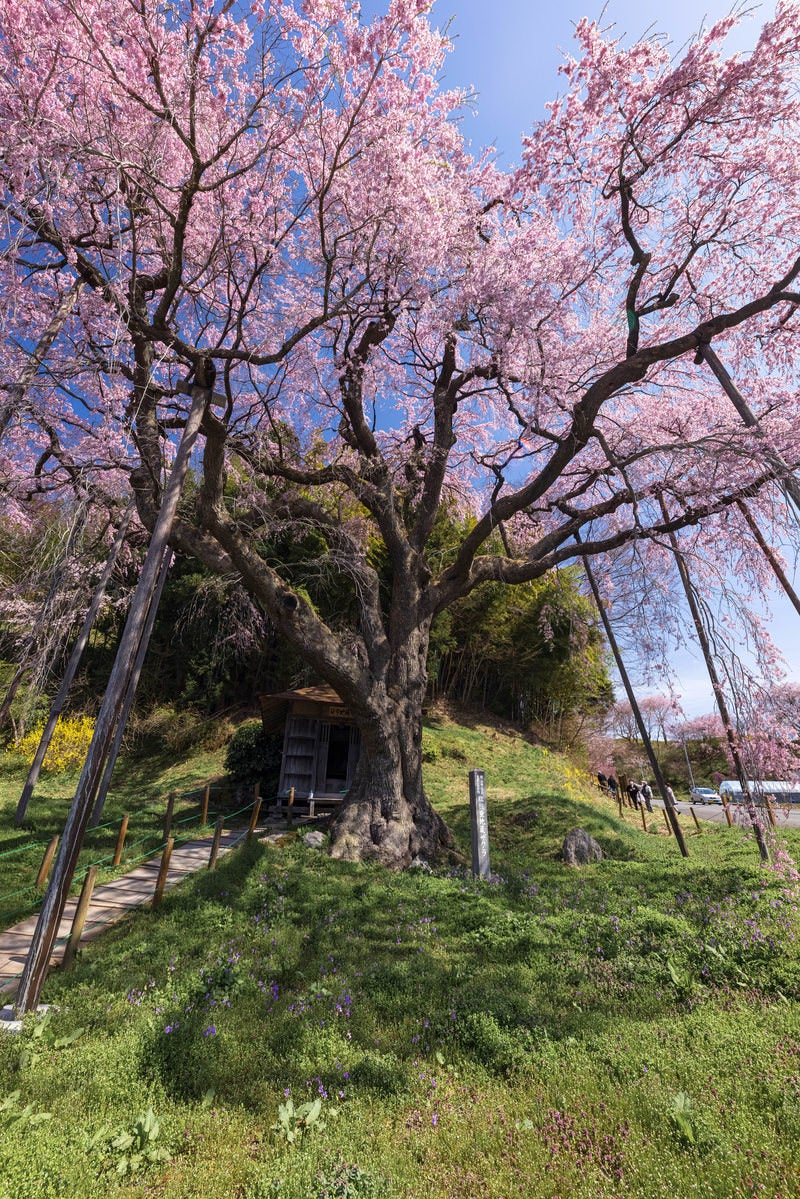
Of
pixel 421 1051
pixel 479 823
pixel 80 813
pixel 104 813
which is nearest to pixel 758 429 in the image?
pixel 421 1051

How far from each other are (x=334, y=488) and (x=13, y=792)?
475 inches

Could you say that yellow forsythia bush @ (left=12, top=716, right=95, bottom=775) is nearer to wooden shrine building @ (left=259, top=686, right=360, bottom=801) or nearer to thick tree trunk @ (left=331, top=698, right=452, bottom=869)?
wooden shrine building @ (left=259, top=686, right=360, bottom=801)

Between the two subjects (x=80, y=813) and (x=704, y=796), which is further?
(x=704, y=796)

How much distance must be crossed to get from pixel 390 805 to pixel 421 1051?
531 centimetres

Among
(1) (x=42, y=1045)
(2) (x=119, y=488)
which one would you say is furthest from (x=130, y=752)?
(1) (x=42, y=1045)

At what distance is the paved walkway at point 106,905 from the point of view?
5.00 metres

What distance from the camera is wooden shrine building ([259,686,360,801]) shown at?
13062 mm

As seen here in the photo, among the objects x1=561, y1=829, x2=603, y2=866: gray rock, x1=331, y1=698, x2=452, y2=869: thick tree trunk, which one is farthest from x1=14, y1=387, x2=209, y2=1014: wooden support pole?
x1=561, y1=829, x2=603, y2=866: gray rock

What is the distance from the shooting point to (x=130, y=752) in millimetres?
18469

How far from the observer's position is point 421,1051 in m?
3.54

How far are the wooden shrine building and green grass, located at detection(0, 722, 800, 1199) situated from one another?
261 inches

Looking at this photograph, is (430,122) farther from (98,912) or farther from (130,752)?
(130,752)

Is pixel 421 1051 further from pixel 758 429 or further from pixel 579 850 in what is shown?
pixel 579 850

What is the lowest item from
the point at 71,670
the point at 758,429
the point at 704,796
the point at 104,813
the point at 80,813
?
the point at 104,813
